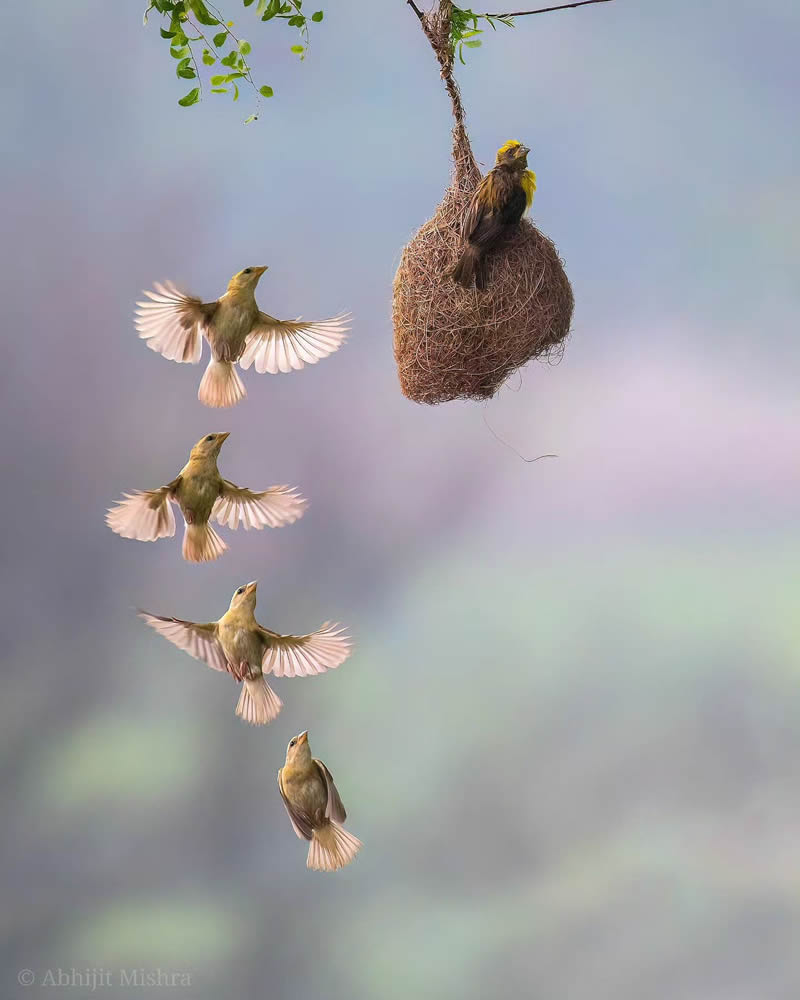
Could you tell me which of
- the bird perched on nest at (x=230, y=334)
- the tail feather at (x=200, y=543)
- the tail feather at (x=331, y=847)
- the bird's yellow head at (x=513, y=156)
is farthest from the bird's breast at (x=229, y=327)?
the tail feather at (x=331, y=847)

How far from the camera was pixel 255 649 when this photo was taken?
2023 mm

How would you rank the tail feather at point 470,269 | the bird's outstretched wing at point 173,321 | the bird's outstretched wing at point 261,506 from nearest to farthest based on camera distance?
the bird's outstretched wing at point 173,321
the bird's outstretched wing at point 261,506
the tail feather at point 470,269

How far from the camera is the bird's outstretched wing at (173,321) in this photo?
197 centimetres

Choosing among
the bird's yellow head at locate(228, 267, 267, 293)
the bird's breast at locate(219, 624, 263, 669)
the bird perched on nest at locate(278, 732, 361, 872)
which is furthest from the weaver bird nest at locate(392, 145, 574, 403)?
the bird perched on nest at locate(278, 732, 361, 872)

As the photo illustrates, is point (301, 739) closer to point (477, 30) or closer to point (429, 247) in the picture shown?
point (429, 247)

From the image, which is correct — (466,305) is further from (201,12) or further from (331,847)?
(331,847)

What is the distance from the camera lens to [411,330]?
225 cm

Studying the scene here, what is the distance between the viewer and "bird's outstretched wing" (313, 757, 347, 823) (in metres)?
2.06

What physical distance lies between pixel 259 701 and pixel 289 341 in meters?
0.61

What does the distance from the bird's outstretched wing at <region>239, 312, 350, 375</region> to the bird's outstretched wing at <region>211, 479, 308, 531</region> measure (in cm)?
21

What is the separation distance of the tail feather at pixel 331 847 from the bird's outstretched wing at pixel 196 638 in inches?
12.6

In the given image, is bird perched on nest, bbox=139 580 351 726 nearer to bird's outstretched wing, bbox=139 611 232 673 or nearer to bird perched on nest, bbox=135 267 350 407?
bird's outstretched wing, bbox=139 611 232 673

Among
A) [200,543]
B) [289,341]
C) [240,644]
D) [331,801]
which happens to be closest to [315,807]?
[331,801]

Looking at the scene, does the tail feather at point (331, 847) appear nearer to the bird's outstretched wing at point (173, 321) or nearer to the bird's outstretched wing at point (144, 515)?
the bird's outstretched wing at point (144, 515)
